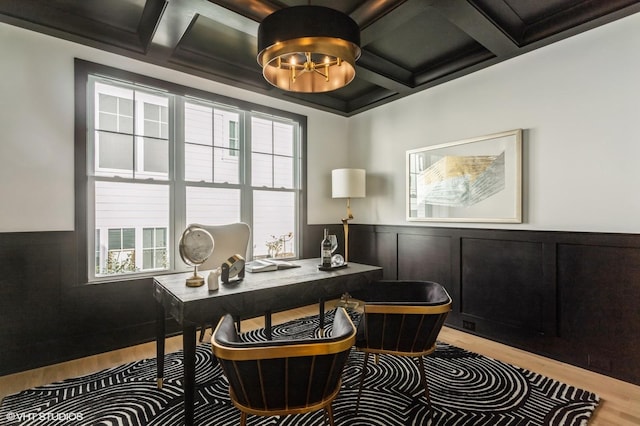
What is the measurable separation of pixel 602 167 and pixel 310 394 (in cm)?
273

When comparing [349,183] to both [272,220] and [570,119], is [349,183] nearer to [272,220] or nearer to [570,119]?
[272,220]

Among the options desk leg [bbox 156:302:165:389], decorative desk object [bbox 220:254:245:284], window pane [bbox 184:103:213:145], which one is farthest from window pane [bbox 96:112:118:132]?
decorative desk object [bbox 220:254:245:284]

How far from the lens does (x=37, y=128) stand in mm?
A: 2479

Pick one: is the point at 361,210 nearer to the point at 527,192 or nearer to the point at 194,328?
the point at 527,192

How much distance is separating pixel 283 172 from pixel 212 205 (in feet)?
3.43

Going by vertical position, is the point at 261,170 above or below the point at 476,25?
below

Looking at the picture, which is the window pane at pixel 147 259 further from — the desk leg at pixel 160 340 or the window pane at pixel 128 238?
the desk leg at pixel 160 340

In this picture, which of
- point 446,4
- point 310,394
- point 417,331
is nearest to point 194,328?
point 310,394

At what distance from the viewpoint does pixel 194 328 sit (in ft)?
5.18

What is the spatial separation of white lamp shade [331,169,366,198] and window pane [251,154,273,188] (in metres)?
0.84

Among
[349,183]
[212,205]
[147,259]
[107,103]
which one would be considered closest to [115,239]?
[147,259]

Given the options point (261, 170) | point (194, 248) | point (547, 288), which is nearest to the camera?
point (194, 248)

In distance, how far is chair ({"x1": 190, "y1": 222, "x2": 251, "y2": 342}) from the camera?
115 inches

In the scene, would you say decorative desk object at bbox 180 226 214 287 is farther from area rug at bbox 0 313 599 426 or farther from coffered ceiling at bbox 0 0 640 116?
coffered ceiling at bbox 0 0 640 116
